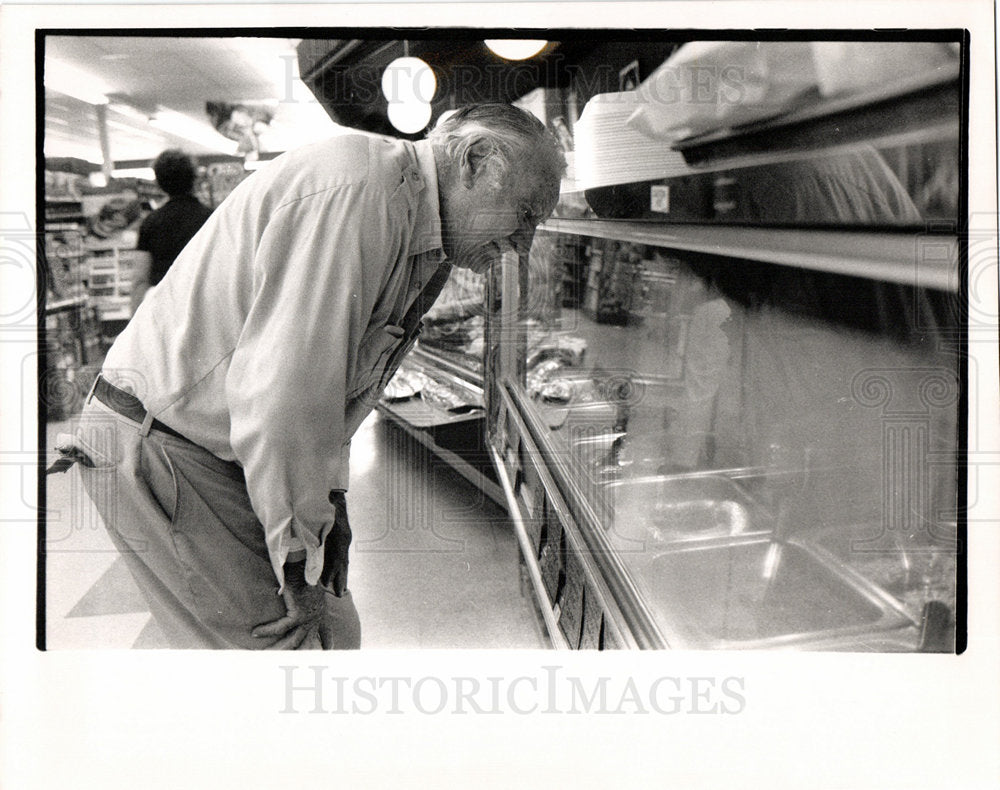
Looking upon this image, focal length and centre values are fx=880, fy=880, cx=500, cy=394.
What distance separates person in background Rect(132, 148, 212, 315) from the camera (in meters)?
1.58

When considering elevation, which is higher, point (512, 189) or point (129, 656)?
point (512, 189)

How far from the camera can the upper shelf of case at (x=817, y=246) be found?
1475 millimetres

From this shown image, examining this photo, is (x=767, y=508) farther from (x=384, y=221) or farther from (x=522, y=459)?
(x=384, y=221)

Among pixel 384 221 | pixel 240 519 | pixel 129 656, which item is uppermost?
pixel 384 221

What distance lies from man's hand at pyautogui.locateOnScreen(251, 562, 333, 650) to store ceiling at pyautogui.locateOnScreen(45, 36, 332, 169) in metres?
0.80

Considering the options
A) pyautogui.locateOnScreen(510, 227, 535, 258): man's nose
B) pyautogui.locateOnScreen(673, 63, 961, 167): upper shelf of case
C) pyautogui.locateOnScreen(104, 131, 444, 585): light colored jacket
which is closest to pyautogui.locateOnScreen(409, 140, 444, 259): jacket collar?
pyautogui.locateOnScreen(104, 131, 444, 585): light colored jacket

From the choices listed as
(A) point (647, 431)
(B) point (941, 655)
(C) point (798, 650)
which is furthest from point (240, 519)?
(B) point (941, 655)

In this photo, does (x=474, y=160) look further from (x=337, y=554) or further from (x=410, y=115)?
(x=337, y=554)

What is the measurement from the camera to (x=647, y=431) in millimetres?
1679

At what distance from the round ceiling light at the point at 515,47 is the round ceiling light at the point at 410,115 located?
0.53ft

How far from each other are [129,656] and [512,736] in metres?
0.75

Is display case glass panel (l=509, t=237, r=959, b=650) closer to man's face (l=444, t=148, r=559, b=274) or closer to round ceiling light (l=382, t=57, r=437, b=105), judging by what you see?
man's face (l=444, t=148, r=559, b=274)

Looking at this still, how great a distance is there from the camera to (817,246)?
4.88 ft

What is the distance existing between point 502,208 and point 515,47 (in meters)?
0.29
